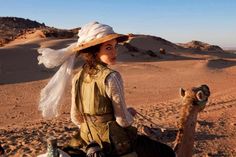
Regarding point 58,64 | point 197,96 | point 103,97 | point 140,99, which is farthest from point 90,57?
point 140,99

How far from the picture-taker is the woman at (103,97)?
383cm

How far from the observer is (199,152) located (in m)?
8.00

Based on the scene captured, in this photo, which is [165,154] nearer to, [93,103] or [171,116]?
[93,103]

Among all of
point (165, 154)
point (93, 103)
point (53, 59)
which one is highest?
point (53, 59)

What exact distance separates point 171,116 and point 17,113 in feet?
17.3

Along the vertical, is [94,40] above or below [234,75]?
above

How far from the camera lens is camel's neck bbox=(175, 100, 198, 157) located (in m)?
5.04

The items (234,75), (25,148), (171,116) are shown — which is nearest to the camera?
(25,148)

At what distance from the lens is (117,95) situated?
3.78m

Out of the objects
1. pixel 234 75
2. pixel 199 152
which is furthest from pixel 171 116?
pixel 234 75

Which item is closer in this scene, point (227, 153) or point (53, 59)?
point (53, 59)

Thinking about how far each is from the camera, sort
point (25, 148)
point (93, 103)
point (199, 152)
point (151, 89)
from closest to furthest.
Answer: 1. point (93, 103)
2. point (199, 152)
3. point (25, 148)
4. point (151, 89)

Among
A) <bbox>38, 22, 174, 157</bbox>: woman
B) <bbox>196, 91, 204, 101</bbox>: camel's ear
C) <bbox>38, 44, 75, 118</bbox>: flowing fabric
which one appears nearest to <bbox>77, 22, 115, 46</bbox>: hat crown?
<bbox>38, 22, 174, 157</bbox>: woman

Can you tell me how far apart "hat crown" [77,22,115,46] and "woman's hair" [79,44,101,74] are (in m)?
0.08
